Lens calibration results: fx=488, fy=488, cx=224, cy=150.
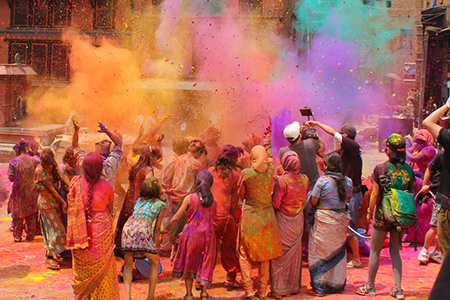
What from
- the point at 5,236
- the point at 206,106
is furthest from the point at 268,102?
the point at 5,236

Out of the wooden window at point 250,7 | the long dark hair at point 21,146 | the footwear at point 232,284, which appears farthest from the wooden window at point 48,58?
the footwear at point 232,284

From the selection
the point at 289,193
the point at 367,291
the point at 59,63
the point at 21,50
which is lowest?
the point at 367,291

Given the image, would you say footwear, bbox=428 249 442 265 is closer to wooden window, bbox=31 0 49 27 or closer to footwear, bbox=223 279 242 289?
footwear, bbox=223 279 242 289

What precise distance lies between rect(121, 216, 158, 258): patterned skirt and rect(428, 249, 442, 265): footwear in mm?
4016

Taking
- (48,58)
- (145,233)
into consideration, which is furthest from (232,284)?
(48,58)

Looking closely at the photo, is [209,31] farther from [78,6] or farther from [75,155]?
[75,155]

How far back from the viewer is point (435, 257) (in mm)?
6762

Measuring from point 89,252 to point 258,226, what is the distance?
1.86 metres

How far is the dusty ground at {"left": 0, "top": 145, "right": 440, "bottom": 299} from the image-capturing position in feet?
17.9

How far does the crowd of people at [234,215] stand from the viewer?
4.60 meters

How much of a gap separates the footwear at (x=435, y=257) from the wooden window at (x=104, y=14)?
18776 millimetres

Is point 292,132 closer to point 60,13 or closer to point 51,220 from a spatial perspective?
point 51,220

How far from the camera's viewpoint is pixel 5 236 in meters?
7.70

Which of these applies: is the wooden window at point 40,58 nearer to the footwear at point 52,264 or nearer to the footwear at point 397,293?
the footwear at point 52,264
